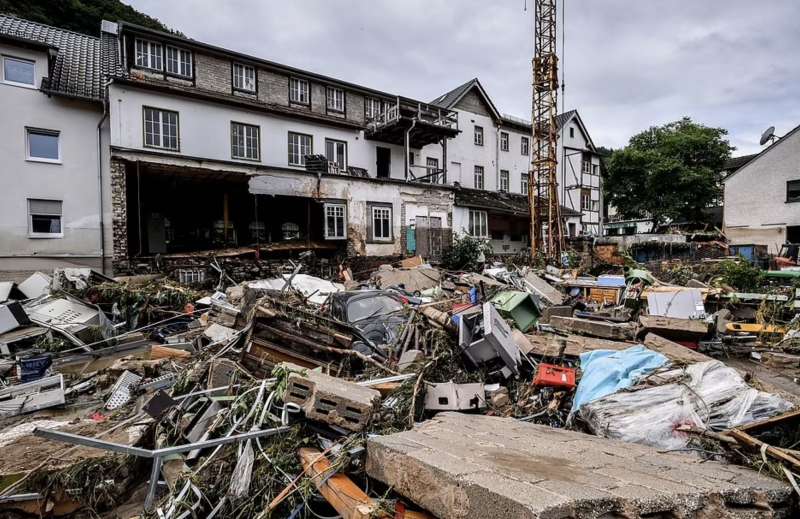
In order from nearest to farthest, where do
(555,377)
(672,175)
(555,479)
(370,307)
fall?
(555,479) → (555,377) → (370,307) → (672,175)

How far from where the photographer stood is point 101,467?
341 cm

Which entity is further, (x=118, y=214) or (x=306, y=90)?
(x=306, y=90)

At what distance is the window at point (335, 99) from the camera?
19641 millimetres

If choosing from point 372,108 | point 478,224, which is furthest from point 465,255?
point 372,108

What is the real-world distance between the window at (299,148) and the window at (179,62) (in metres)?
4.60

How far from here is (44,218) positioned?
45.5ft

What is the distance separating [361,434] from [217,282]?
1160cm

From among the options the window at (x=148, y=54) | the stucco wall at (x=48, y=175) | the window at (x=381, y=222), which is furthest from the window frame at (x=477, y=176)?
the stucco wall at (x=48, y=175)

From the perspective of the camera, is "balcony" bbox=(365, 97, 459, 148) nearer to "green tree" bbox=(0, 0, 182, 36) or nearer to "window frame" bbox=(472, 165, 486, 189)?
"window frame" bbox=(472, 165, 486, 189)

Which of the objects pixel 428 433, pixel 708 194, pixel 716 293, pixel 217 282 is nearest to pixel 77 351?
pixel 217 282

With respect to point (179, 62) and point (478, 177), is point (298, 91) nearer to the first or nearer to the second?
point (179, 62)

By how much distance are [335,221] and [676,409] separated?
45.4ft

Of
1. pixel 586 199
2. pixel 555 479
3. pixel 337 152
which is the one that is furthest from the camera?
pixel 586 199

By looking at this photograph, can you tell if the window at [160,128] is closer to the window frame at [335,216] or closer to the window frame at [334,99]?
the window frame at [335,216]
